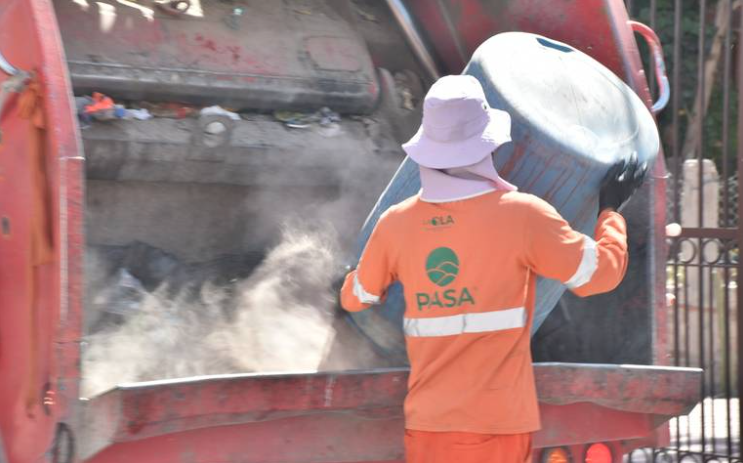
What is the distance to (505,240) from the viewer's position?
2287 mm

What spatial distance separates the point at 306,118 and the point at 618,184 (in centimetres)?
114

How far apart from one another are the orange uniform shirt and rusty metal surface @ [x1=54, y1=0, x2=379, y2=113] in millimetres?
1071

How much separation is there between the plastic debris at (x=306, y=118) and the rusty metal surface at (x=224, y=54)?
0.07 ft

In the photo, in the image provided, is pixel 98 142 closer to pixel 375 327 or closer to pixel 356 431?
pixel 375 327

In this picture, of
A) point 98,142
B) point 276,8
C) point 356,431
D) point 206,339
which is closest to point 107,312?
point 206,339

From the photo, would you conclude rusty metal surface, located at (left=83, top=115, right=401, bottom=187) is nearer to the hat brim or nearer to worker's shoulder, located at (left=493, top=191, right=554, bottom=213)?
the hat brim

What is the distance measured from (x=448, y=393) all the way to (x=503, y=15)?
4.63 feet

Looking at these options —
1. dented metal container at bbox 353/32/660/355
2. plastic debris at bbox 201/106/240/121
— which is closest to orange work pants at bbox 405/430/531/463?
dented metal container at bbox 353/32/660/355

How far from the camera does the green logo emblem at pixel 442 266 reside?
2.32 m

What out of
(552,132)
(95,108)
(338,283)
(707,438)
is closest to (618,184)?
(552,132)

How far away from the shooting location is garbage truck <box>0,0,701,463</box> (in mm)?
2219

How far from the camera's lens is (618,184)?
101 inches

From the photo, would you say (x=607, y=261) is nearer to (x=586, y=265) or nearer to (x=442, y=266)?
(x=586, y=265)

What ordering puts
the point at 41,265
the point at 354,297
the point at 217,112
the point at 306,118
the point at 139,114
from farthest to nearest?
1. the point at 306,118
2. the point at 217,112
3. the point at 139,114
4. the point at 354,297
5. the point at 41,265
